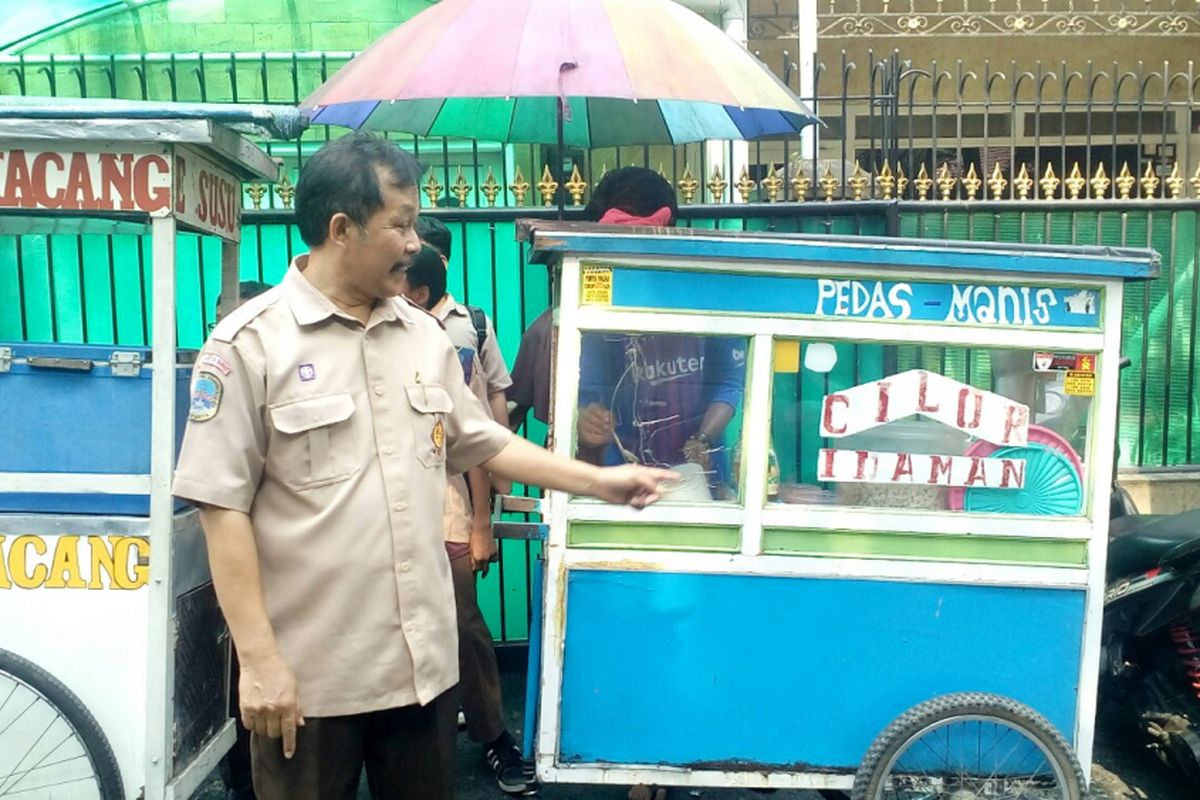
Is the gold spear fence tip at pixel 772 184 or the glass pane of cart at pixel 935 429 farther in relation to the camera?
the gold spear fence tip at pixel 772 184

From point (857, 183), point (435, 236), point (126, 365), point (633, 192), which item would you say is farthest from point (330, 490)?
point (857, 183)

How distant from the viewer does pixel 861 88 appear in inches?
315

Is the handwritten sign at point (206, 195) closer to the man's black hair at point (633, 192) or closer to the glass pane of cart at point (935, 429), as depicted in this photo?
the man's black hair at point (633, 192)

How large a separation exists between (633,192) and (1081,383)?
1.43m

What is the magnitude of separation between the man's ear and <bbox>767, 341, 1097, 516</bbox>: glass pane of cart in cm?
129

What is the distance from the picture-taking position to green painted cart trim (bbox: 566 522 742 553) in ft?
9.93

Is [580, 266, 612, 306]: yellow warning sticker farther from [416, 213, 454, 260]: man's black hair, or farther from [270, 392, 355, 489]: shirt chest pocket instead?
[270, 392, 355, 489]: shirt chest pocket

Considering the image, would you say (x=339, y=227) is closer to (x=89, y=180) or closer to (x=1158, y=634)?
(x=89, y=180)

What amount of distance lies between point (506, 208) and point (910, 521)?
7.20ft

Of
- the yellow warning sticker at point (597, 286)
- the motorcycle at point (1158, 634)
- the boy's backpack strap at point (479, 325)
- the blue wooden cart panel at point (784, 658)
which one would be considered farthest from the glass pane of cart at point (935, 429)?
the boy's backpack strap at point (479, 325)

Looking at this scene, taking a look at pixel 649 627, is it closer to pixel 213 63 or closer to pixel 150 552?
pixel 150 552

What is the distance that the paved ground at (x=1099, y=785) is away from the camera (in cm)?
374

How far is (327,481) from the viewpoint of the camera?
2.06 metres

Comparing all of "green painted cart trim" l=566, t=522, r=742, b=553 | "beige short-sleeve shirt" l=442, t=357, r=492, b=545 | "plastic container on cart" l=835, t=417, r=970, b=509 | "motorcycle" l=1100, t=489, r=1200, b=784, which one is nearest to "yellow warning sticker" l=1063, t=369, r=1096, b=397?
"plastic container on cart" l=835, t=417, r=970, b=509
